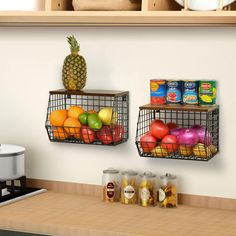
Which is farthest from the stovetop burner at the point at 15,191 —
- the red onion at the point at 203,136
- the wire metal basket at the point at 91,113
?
the red onion at the point at 203,136

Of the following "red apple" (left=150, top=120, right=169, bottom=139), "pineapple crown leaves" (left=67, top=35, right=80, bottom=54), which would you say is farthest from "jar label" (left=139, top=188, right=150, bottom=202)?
"pineapple crown leaves" (left=67, top=35, right=80, bottom=54)

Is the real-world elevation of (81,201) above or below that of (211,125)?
below

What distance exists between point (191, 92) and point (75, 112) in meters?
0.52

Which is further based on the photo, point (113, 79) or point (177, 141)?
point (113, 79)

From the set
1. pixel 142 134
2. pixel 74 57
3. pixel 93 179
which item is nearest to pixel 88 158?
pixel 93 179

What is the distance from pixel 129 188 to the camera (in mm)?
2939

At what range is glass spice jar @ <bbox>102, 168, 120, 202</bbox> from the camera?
2977 mm

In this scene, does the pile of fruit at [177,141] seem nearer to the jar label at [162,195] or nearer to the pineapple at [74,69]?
the jar label at [162,195]

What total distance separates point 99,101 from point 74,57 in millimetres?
251

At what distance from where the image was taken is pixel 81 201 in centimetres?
301

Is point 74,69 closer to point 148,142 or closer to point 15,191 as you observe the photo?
point 148,142

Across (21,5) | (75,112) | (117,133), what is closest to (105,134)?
(117,133)

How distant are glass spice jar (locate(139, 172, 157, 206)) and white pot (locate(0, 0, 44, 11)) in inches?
34.0

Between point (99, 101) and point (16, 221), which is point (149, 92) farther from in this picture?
point (16, 221)
